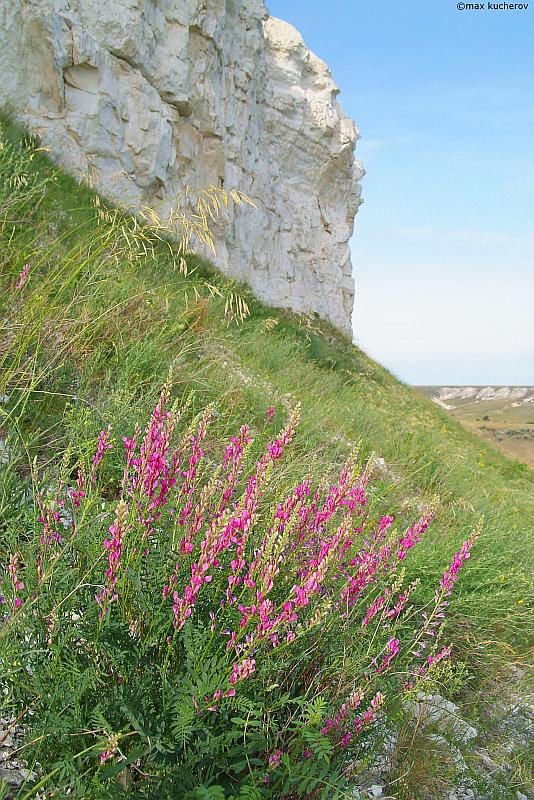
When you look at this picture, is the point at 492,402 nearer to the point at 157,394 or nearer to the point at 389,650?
the point at 157,394

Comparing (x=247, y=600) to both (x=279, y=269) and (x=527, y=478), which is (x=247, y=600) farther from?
(x=279, y=269)

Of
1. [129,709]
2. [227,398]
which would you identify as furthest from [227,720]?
[227,398]

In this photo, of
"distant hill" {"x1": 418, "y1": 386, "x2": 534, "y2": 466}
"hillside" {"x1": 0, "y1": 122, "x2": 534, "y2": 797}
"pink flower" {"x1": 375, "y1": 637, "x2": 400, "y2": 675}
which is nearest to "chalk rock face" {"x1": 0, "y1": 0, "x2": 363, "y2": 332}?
"hillside" {"x1": 0, "y1": 122, "x2": 534, "y2": 797}

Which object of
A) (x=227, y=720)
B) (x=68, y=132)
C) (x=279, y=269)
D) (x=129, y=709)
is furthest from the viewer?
(x=279, y=269)

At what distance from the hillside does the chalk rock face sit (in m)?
0.93

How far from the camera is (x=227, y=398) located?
4.25m

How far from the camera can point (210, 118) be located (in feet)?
48.8

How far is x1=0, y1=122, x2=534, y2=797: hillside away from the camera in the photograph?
2846mm

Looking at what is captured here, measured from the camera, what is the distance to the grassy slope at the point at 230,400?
3.08 m

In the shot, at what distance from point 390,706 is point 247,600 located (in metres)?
0.87

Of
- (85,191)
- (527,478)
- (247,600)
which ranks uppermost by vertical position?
(85,191)

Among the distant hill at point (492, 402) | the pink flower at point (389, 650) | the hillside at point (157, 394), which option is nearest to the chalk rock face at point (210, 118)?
the hillside at point (157, 394)

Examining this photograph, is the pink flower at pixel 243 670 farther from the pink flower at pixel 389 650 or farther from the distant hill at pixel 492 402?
the distant hill at pixel 492 402

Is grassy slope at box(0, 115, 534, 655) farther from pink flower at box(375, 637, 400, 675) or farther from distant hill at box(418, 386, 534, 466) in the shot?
distant hill at box(418, 386, 534, 466)
